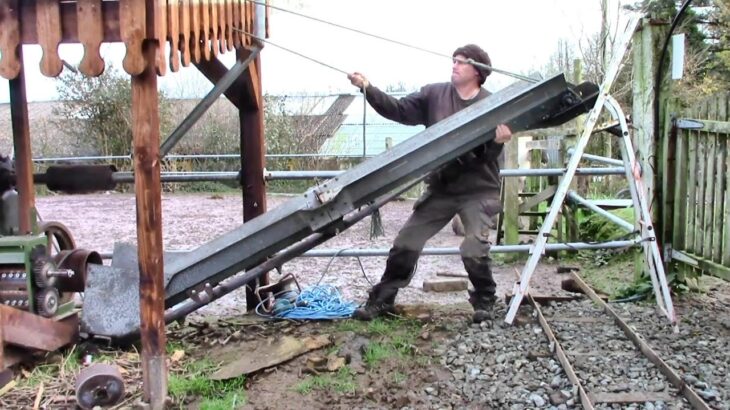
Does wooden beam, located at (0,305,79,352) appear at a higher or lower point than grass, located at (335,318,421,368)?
higher

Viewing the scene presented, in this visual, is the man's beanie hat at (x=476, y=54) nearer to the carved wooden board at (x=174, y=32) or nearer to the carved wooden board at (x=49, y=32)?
the carved wooden board at (x=174, y=32)

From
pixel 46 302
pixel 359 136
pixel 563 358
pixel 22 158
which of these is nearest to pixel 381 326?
pixel 563 358

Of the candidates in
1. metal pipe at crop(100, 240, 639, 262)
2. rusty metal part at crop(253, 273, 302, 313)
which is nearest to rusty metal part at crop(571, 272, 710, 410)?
metal pipe at crop(100, 240, 639, 262)

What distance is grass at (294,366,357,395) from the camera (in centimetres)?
378

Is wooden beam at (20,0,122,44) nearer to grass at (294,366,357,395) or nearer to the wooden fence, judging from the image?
grass at (294,366,357,395)

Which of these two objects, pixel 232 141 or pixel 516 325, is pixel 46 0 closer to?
pixel 516 325

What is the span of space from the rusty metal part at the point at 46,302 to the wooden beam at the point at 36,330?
7cm

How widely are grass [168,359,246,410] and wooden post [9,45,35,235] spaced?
1.55 metres

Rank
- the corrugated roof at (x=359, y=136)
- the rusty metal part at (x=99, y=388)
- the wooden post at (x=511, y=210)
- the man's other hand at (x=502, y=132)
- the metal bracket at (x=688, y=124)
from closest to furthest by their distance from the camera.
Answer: the rusty metal part at (x=99, y=388) → the man's other hand at (x=502, y=132) → the metal bracket at (x=688, y=124) → the wooden post at (x=511, y=210) → the corrugated roof at (x=359, y=136)

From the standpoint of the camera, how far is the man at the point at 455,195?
15.8 ft

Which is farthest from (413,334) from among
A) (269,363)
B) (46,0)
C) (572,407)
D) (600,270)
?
(600,270)

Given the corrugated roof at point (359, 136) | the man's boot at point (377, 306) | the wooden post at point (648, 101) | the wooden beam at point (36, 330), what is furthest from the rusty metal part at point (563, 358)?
the corrugated roof at point (359, 136)

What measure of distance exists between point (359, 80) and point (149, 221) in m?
1.98

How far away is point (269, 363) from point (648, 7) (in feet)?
64.6
